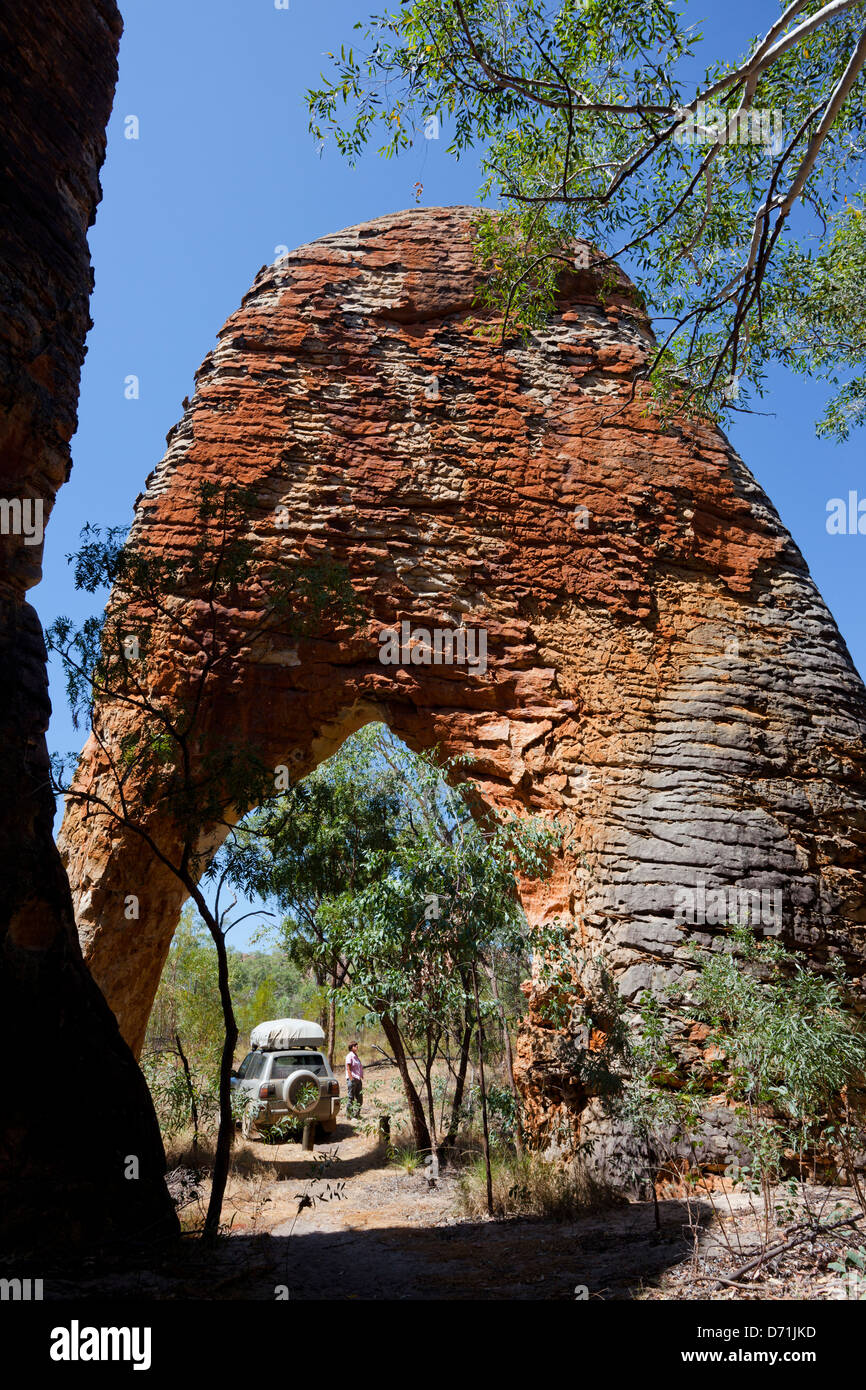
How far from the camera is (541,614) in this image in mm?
11500

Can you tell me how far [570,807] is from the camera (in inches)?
413

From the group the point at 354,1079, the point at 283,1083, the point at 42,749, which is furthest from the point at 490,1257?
the point at 354,1079

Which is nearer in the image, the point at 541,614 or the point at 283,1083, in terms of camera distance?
the point at 541,614

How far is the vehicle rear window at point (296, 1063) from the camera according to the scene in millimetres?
14547

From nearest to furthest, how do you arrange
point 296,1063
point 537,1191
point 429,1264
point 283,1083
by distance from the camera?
1. point 429,1264
2. point 537,1191
3. point 283,1083
4. point 296,1063

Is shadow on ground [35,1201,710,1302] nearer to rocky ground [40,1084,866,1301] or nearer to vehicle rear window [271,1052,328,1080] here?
rocky ground [40,1084,866,1301]

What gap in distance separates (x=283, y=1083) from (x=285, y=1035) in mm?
3292

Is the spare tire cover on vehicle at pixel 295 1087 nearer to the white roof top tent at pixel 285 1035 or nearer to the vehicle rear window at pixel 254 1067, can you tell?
the vehicle rear window at pixel 254 1067

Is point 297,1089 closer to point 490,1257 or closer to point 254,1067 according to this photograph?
point 254,1067

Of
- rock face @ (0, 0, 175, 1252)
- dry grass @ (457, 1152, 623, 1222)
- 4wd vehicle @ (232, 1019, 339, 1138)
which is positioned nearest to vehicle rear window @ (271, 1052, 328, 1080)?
4wd vehicle @ (232, 1019, 339, 1138)

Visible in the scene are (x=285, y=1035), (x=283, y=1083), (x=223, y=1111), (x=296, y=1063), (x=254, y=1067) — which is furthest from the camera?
(x=285, y=1035)
